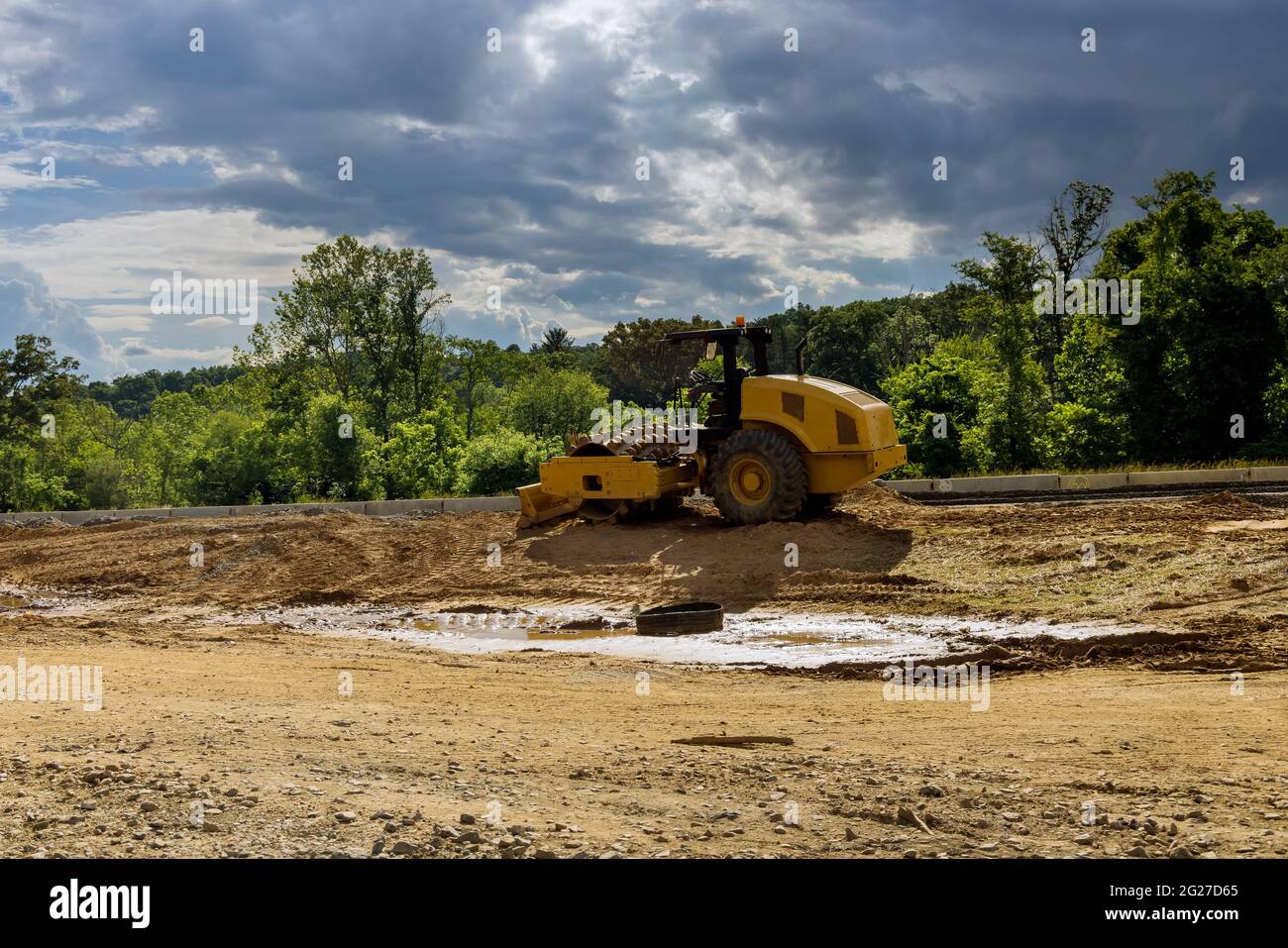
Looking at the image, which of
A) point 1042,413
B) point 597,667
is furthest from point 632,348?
point 597,667

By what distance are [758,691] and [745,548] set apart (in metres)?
5.94

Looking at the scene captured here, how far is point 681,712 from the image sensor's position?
27.8 feet

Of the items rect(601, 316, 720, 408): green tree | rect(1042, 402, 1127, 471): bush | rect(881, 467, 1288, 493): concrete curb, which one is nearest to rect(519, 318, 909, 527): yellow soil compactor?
rect(881, 467, 1288, 493): concrete curb

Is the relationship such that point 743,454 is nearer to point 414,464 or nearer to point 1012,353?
point 1012,353

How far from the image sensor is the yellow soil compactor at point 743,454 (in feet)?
52.5

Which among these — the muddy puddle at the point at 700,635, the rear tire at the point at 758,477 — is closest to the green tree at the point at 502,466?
the rear tire at the point at 758,477

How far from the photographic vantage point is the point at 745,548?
15.5 meters

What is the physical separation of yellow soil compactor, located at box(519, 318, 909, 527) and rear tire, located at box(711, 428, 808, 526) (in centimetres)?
1

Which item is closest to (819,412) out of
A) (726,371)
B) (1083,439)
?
(726,371)

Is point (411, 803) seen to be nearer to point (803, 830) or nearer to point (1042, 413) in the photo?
point (803, 830)

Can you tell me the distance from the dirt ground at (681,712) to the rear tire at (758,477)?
49 centimetres

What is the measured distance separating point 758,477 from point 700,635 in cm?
453
